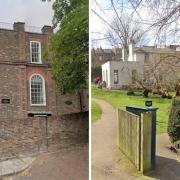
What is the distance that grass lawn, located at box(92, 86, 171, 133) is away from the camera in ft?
10.1

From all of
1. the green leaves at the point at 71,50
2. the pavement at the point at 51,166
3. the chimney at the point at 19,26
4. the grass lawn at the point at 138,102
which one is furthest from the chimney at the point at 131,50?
the chimney at the point at 19,26

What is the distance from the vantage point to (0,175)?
4191 millimetres

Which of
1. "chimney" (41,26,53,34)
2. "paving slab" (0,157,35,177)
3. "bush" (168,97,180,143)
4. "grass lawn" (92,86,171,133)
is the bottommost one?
"paving slab" (0,157,35,177)

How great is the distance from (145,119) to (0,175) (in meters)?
2.04

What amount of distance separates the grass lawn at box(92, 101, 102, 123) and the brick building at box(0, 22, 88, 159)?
0.90 m

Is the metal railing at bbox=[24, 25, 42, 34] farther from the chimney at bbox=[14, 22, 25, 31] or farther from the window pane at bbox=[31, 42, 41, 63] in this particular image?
the window pane at bbox=[31, 42, 41, 63]

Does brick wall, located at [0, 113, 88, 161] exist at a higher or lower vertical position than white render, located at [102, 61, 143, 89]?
lower

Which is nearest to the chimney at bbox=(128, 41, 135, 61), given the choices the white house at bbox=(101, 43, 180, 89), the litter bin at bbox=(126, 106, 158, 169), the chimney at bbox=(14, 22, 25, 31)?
the white house at bbox=(101, 43, 180, 89)

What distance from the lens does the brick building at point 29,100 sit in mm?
4227

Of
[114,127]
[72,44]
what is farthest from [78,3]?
[114,127]

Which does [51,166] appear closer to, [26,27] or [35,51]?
[35,51]

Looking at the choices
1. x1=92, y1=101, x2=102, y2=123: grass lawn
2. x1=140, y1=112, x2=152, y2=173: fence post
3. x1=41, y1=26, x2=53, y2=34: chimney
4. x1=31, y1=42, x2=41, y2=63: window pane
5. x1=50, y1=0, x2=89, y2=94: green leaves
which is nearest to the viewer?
x1=140, y1=112, x2=152, y2=173: fence post

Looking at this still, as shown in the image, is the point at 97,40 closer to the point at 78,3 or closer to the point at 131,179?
the point at 78,3

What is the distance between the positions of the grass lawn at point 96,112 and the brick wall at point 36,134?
108 cm
